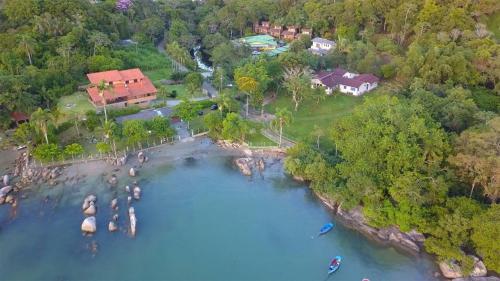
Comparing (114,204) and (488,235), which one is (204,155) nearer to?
(114,204)

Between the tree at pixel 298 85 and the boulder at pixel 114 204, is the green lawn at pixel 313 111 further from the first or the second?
the boulder at pixel 114 204

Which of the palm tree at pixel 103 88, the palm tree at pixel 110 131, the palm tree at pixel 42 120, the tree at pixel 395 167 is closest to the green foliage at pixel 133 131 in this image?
the palm tree at pixel 110 131

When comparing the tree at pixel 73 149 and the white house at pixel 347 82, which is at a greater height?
the white house at pixel 347 82

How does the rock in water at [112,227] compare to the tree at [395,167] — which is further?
the rock in water at [112,227]

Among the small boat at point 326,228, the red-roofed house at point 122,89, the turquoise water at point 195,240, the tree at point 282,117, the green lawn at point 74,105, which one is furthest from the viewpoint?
the red-roofed house at point 122,89

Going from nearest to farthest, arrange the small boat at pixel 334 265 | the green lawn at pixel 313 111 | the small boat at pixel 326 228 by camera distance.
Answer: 1. the small boat at pixel 334 265
2. the small boat at pixel 326 228
3. the green lawn at pixel 313 111

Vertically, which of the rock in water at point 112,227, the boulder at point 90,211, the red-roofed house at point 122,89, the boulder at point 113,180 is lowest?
the rock in water at point 112,227
